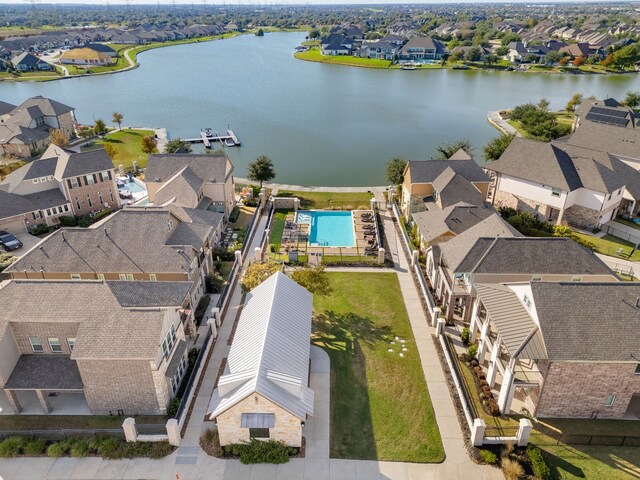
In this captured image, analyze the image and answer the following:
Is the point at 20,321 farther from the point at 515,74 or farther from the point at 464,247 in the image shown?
the point at 515,74

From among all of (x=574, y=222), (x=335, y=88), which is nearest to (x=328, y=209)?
(x=574, y=222)

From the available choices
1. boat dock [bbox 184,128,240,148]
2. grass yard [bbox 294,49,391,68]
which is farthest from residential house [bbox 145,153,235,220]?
grass yard [bbox 294,49,391,68]

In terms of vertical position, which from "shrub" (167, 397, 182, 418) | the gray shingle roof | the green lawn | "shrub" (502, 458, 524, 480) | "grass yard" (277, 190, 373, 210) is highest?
the gray shingle roof

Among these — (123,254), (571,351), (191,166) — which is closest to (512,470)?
(571,351)

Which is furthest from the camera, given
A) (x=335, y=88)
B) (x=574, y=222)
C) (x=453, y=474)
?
(x=335, y=88)

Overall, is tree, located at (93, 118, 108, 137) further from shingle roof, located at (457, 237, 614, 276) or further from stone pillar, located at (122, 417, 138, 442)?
shingle roof, located at (457, 237, 614, 276)

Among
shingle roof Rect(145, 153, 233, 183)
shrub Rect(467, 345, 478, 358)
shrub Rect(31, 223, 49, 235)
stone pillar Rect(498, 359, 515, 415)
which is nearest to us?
stone pillar Rect(498, 359, 515, 415)

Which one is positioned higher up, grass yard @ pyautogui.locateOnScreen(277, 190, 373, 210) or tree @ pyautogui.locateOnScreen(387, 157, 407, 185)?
tree @ pyautogui.locateOnScreen(387, 157, 407, 185)
